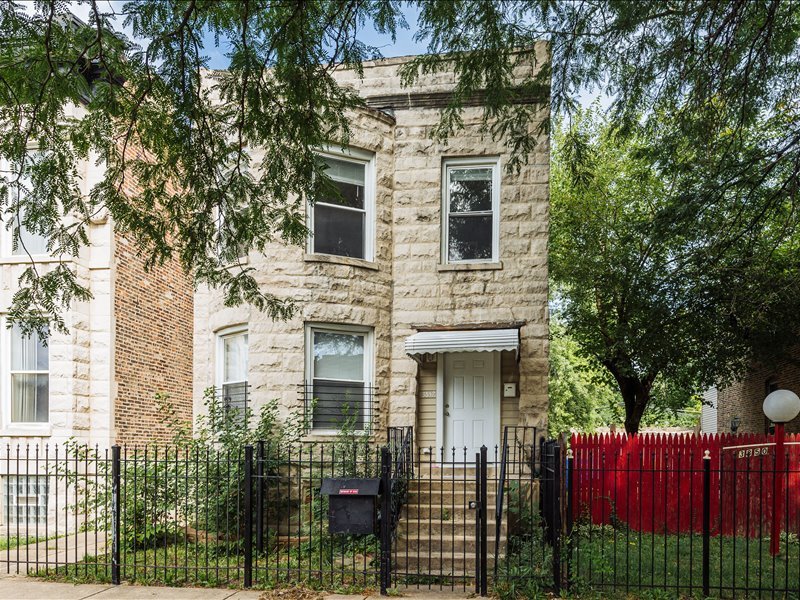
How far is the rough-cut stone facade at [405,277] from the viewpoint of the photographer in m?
12.6

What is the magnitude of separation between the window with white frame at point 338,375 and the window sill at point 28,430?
16.5ft

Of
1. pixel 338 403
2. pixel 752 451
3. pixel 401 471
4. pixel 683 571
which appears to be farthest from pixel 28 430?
pixel 752 451

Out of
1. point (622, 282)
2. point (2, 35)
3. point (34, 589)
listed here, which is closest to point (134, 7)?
point (2, 35)

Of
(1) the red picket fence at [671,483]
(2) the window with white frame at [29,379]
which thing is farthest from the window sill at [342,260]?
(2) the window with white frame at [29,379]

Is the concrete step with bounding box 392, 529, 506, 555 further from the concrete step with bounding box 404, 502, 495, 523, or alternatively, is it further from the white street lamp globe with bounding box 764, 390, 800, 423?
the white street lamp globe with bounding box 764, 390, 800, 423

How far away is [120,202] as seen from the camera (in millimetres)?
8289

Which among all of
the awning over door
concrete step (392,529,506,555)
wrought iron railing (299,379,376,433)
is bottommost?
concrete step (392,529,506,555)

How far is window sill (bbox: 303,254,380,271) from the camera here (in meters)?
12.7

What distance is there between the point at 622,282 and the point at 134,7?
15.5 metres

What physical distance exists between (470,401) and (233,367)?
416 centimetres

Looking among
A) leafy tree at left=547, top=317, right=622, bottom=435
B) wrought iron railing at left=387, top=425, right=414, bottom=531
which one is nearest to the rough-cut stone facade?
wrought iron railing at left=387, top=425, right=414, bottom=531

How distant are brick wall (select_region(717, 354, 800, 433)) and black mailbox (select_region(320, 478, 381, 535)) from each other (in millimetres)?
13002

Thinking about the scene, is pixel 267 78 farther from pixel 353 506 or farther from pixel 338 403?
pixel 338 403

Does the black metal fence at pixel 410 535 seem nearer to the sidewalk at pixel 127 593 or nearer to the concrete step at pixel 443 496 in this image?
the concrete step at pixel 443 496
